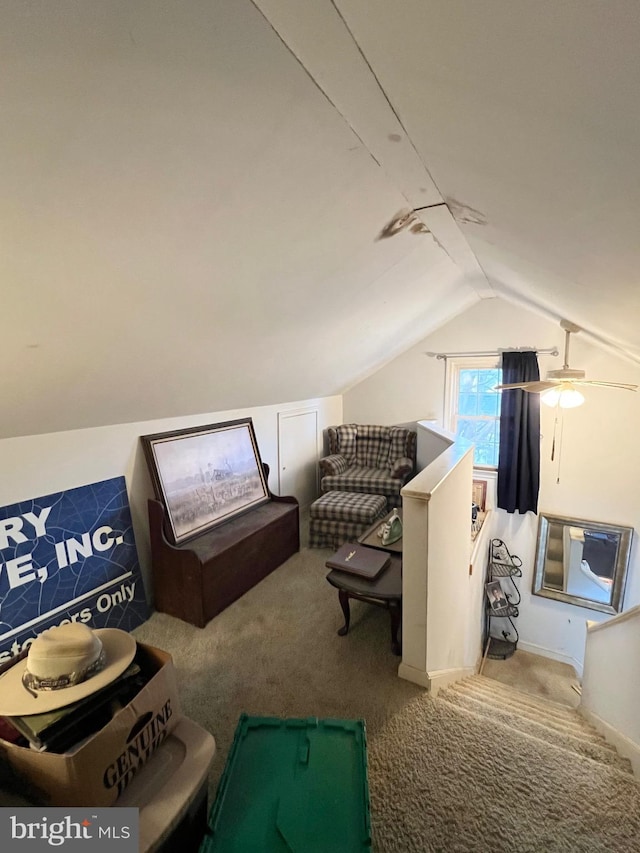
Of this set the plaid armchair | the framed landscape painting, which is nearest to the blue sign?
the framed landscape painting

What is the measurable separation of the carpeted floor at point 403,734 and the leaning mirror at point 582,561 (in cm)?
302

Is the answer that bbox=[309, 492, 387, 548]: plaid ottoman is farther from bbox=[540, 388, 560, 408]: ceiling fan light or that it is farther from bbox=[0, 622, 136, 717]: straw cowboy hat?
bbox=[0, 622, 136, 717]: straw cowboy hat

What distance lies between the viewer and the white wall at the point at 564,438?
4.20 metres

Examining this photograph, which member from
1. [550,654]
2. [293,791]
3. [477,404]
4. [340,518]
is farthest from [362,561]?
[550,654]

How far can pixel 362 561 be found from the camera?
2514 mm

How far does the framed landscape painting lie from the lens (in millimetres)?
2791

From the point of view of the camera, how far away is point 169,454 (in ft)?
9.43

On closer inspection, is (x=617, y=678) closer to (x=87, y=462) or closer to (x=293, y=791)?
(x=293, y=791)

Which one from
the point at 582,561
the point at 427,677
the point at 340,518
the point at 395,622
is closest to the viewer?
the point at 427,677

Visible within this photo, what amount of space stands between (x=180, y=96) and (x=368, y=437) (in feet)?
14.1

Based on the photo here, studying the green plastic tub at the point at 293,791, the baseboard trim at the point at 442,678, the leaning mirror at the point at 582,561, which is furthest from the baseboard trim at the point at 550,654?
the green plastic tub at the point at 293,791

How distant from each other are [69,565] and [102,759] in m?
1.54

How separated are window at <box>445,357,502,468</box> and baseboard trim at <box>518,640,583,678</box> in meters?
2.24

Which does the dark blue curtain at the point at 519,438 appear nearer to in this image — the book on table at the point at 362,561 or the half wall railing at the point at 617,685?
the half wall railing at the point at 617,685
